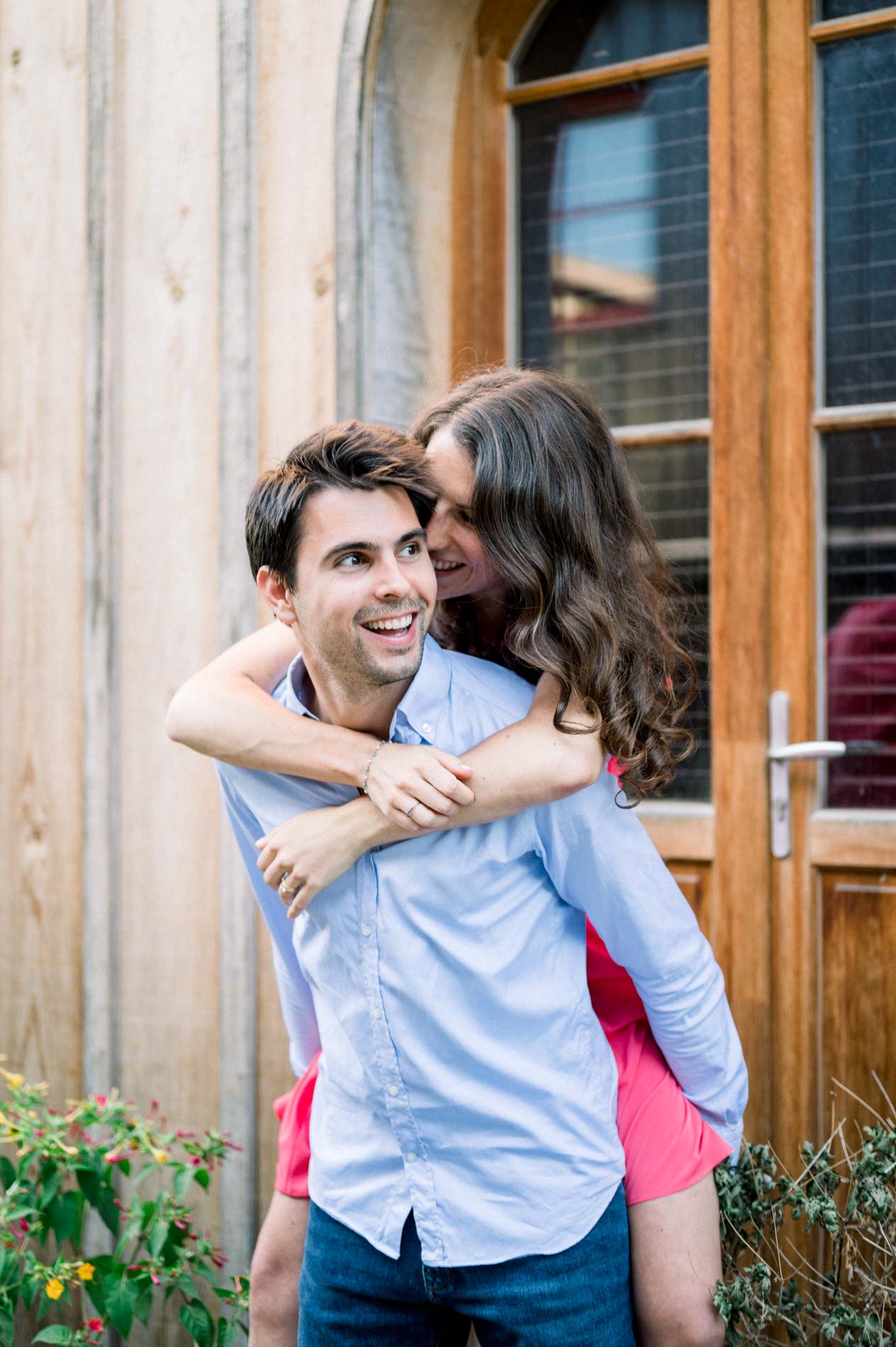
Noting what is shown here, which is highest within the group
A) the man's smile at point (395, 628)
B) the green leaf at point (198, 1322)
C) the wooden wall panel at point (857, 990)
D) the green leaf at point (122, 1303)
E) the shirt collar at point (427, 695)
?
the man's smile at point (395, 628)

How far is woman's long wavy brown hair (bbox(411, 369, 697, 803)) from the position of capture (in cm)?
181

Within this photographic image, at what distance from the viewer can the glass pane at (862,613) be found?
2623mm

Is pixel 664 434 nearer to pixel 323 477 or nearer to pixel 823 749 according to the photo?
pixel 823 749

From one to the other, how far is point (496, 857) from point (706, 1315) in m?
0.72

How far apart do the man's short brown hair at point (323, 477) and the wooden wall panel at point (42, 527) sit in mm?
1546

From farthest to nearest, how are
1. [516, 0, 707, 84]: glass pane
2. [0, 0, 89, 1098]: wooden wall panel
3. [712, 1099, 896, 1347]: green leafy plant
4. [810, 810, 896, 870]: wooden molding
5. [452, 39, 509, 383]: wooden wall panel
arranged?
1. [0, 0, 89, 1098]: wooden wall panel
2. [452, 39, 509, 383]: wooden wall panel
3. [516, 0, 707, 84]: glass pane
4. [810, 810, 896, 870]: wooden molding
5. [712, 1099, 896, 1347]: green leafy plant

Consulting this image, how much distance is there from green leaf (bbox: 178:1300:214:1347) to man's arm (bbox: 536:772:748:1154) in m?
1.40

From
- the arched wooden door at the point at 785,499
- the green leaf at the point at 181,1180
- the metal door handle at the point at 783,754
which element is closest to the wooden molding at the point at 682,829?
the arched wooden door at the point at 785,499

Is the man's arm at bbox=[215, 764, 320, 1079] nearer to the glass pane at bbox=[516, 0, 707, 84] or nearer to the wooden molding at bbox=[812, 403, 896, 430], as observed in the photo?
the wooden molding at bbox=[812, 403, 896, 430]

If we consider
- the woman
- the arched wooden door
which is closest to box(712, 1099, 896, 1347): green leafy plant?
the woman

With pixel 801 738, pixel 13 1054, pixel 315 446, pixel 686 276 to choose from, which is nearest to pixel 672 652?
pixel 315 446

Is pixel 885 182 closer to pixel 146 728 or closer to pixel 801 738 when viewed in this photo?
pixel 801 738

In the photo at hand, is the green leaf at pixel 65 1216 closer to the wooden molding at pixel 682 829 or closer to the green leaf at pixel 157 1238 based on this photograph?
the green leaf at pixel 157 1238

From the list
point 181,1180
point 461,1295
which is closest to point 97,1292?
point 181,1180
